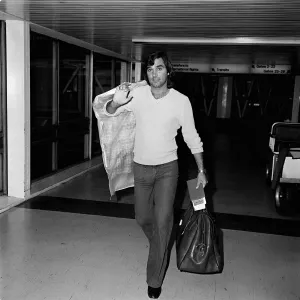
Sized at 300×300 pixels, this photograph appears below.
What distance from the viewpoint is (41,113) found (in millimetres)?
10578

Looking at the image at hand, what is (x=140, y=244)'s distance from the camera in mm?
4844

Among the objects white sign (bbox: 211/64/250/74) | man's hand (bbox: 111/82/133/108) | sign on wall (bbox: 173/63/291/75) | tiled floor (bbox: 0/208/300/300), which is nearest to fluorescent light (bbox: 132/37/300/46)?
tiled floor (bbox: 0/208/300/300)

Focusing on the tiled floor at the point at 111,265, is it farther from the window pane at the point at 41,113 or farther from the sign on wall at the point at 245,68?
the sign on wall at the point at 245,68

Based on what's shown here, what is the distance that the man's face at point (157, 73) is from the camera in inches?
128

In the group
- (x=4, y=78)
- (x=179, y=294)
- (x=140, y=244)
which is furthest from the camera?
(x=4, y=78)

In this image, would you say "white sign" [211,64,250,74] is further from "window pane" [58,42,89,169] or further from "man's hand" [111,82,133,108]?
"man's hand" [111,82,133,108]

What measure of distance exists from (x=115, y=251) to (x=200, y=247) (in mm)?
1543

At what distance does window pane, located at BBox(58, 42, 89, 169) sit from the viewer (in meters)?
9.52

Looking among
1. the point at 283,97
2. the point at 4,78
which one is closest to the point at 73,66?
the point at 4,78

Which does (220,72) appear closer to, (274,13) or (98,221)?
(274,13)

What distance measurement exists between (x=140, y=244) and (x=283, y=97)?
30662 mm

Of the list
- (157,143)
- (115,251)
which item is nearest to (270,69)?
(115,251)

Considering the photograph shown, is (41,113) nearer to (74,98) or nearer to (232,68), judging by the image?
(74,98)

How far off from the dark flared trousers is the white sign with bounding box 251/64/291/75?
12.4 meters
